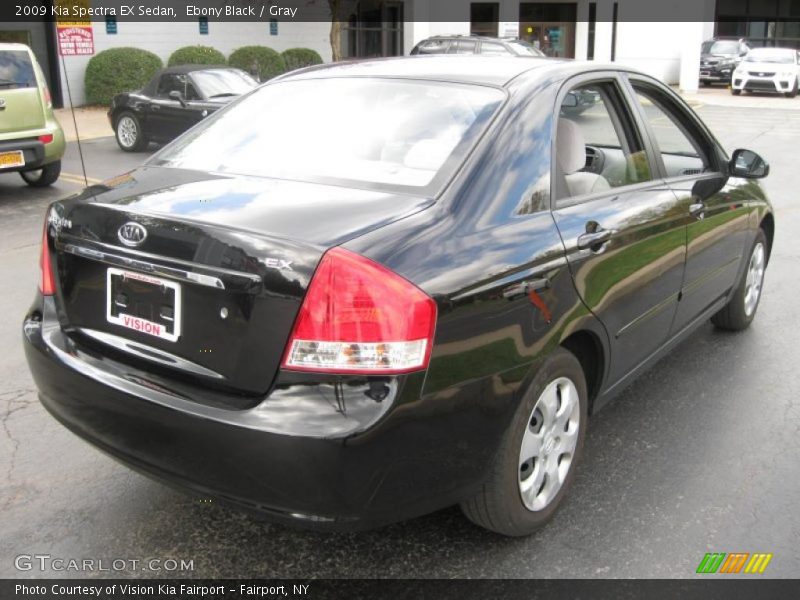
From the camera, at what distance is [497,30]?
34.4 meters

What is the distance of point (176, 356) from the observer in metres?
2.66

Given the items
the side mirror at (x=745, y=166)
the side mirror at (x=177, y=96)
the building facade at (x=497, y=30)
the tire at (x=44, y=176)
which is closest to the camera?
the side mirror at (x=745, y=166)

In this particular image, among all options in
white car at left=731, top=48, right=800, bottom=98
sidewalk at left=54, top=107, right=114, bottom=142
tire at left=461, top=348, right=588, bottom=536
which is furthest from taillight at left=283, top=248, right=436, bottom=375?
white car at left=731, top=48, right=800, bottom=98

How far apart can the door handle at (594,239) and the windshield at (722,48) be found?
107 feet

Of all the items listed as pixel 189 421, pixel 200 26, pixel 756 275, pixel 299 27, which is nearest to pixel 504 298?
pixel 189 421

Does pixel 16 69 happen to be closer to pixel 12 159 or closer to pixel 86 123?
pixel 12 159

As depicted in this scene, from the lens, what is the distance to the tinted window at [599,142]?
11.3 feet

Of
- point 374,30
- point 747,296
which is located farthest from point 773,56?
point 747,296

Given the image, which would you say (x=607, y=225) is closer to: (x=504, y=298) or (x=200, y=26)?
(x=504, y=298)

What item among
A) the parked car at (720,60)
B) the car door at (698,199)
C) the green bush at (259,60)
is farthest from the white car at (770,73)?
the car door at (698,199)

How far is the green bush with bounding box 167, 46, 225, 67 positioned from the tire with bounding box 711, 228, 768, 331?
1917 centimetres

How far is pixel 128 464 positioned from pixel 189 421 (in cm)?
41

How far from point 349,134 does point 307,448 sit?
1.41 m

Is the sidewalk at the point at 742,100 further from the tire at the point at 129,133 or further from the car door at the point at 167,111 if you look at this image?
the tire at the point at 129,133
